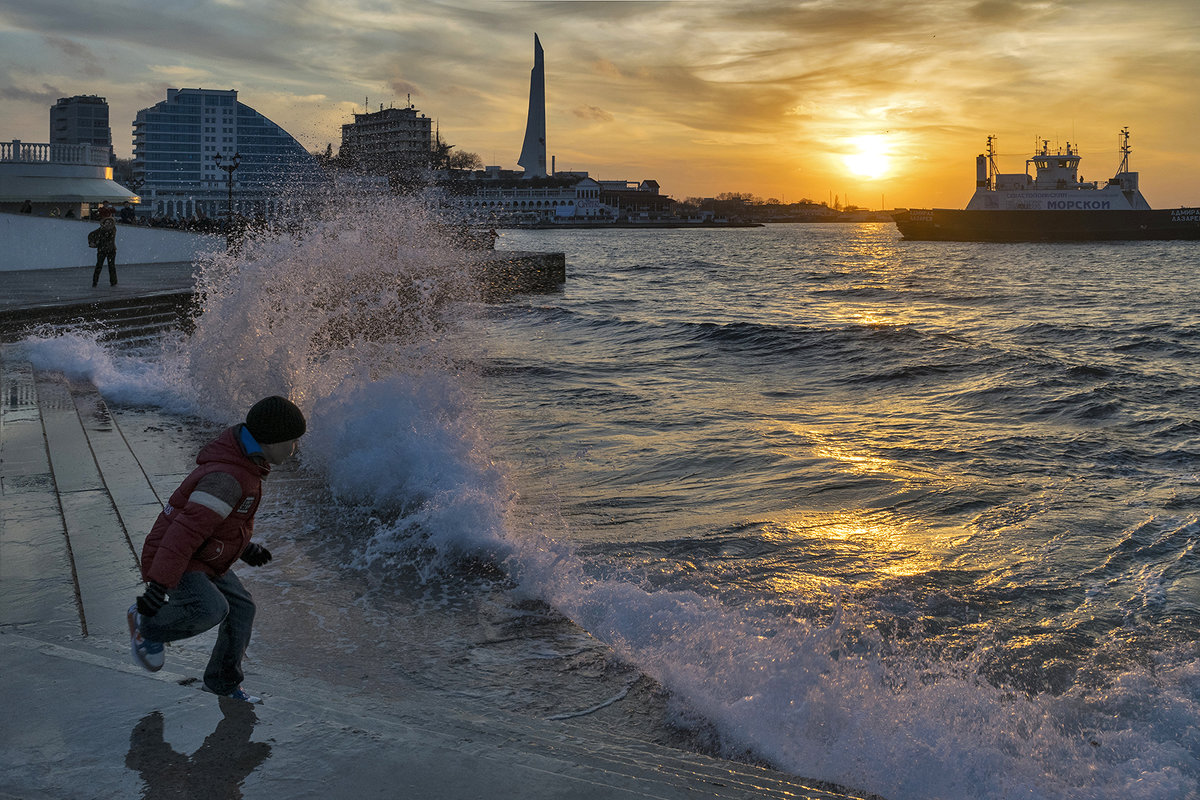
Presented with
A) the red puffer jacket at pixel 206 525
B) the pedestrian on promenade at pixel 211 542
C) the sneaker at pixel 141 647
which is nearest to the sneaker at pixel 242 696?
the pedestrian on promenade at pixel 211 542

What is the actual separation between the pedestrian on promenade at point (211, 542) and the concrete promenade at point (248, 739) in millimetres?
143

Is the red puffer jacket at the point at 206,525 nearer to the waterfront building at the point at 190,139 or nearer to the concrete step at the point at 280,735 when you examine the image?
the concrete step at the point at 280,735

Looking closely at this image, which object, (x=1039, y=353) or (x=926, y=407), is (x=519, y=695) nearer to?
(x=926, y=407)

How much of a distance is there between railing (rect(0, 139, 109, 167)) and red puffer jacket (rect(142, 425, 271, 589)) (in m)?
32.9

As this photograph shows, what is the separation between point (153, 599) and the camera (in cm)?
278

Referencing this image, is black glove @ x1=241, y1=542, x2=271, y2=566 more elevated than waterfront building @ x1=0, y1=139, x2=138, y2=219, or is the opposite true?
A: waterfront building @ x1=0, y1=139, x2=138, y2=219

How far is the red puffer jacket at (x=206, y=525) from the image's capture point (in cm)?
281

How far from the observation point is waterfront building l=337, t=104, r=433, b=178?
14038 centimetres

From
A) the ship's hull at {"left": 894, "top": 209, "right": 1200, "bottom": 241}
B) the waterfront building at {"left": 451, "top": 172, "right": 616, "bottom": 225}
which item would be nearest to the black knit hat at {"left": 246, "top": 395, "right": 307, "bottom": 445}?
the ship's hull at {"left": 894, "top": 209, "right": 1200, "bottom": 241}

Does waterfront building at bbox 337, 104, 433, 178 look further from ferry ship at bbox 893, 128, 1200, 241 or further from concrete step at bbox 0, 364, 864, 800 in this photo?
concrete step at bbox 0, 364, 864, 800

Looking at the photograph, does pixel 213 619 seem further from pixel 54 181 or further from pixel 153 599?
pixel 54 181

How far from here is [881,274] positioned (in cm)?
4381

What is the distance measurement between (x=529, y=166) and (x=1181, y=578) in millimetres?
164843

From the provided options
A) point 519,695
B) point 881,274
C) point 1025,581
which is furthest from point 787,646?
point 881,274
